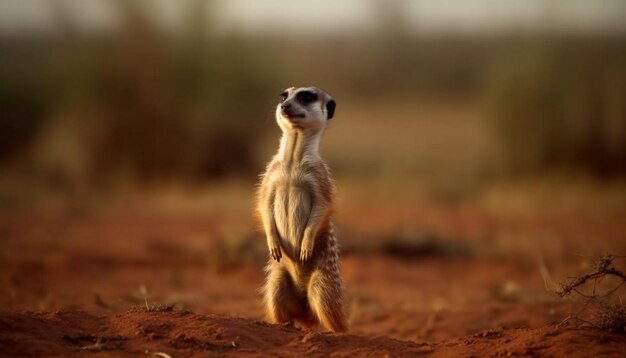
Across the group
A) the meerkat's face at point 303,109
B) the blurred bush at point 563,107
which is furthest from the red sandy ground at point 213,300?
the blurred bush at point 563,107

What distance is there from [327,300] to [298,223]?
470 mm

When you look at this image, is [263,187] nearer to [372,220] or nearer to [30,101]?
[372,220]

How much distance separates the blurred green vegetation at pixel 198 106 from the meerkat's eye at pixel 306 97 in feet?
26.0

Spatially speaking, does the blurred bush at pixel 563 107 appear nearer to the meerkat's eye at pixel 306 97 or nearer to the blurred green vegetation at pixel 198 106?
the blurred green vegetation at pixel 198 106

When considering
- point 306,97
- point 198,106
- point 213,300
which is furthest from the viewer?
point 198,106

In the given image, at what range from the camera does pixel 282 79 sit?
15.1 metres

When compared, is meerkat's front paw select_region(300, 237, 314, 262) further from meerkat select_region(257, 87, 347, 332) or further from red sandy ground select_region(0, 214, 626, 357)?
red sandy ground select_region(0, 214, 626, 357)

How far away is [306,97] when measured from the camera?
4902 mm

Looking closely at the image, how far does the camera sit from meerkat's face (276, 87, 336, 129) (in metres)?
4.77

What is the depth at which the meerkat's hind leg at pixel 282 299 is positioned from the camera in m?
4.74

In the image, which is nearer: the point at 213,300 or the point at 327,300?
the point at 327,300

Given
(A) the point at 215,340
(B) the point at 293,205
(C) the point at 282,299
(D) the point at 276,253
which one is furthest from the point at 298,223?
(A) the point at 215,340

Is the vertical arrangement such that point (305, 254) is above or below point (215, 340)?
above

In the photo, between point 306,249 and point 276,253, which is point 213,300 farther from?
point 306,249
